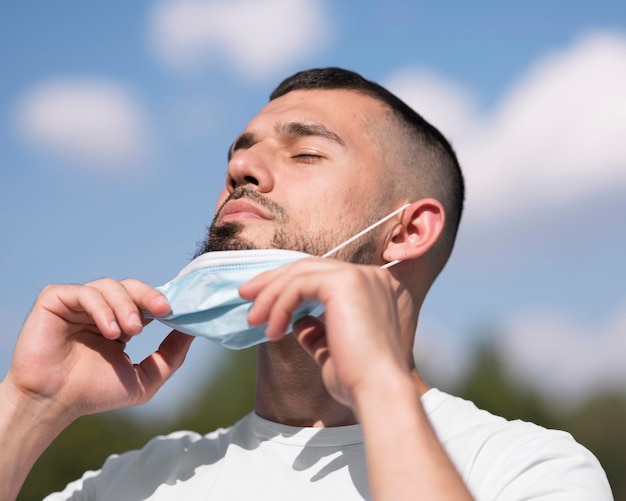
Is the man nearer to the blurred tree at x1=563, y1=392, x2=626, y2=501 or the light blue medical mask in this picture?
the light blue medical mask

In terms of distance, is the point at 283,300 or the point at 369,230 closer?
the point at 283,300

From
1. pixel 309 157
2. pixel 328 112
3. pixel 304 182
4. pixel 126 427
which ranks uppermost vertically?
pixel 126 427

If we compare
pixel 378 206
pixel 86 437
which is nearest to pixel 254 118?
pixel 378 206

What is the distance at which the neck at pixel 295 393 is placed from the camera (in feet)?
13.3

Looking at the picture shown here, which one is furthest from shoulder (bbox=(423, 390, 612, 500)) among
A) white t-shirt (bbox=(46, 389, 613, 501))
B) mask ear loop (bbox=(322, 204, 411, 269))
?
mask ear loop (bbox=(322, 204, 411, 269))

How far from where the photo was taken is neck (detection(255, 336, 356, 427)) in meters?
4.06

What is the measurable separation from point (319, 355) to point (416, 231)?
159cm

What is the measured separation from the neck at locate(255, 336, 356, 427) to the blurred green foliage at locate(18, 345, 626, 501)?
22683 mm

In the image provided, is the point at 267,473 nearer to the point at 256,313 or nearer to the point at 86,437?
the point at 256,313

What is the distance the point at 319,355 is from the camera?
307cm

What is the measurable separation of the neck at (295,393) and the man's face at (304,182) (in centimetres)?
57

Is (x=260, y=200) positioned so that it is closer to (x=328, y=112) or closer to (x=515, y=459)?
(x=328, y=112)

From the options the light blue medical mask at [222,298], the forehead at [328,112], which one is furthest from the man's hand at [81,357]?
the forehead at [328,112]

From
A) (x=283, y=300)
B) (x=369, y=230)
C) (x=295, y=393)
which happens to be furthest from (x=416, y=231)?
(x=283, y=300)
